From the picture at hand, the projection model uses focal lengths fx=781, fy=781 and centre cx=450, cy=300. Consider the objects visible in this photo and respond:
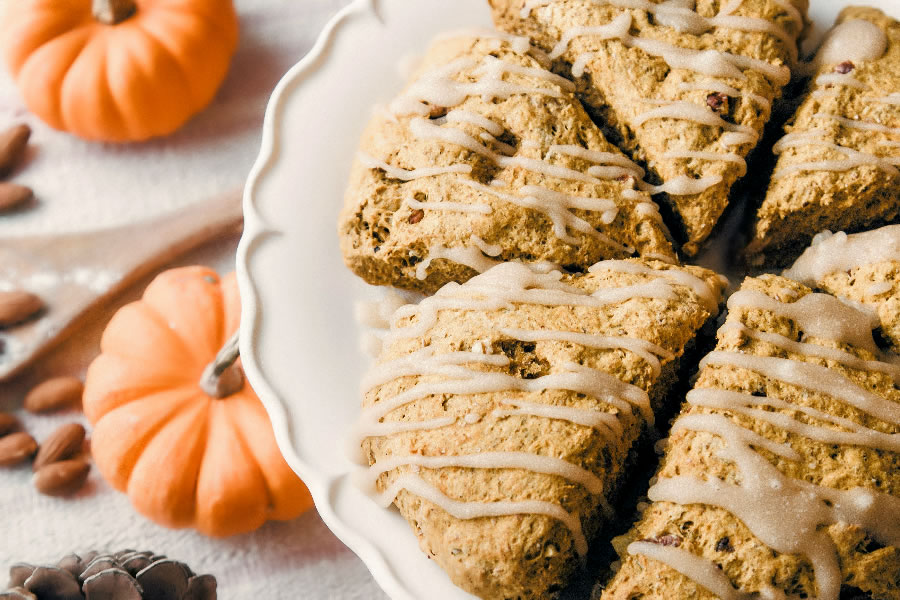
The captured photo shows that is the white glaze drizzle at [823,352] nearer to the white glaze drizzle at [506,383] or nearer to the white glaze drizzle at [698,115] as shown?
the white glaze drizzle at [506,383]

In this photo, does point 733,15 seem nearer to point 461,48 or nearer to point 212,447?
point 461,48

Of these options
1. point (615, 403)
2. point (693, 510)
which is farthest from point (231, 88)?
point (693, 510)

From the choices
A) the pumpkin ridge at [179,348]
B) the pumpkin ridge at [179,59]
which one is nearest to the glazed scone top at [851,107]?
the pumpkin ridge at [179,348]

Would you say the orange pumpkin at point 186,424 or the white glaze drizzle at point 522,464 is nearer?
the white glaze drizzle at point 522,464

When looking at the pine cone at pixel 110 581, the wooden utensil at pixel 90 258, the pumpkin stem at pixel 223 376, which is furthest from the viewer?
the wooden utensil at pixel 90 258

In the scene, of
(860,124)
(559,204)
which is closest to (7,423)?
(559,204)

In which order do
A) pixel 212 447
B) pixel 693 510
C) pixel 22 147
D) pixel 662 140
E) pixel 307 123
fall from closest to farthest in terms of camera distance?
pixel 693 510
pixel 662 140
pixel 307 123
pixel 212 447
pixel 22 147
